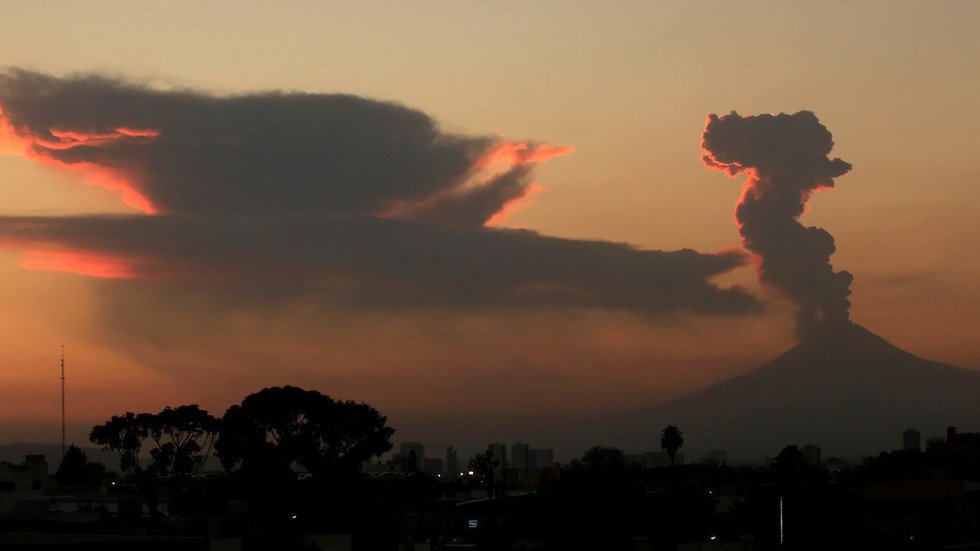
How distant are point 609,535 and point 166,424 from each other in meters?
57.3

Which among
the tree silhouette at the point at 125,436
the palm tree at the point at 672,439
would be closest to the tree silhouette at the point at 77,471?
the tree silhouette at the point at 125,436

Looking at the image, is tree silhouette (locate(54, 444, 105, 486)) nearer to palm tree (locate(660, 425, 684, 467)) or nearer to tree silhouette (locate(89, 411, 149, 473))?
tree silhouette (locate(89, 411, 149, 473))

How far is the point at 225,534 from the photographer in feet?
202

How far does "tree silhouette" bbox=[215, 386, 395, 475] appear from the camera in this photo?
12838cm

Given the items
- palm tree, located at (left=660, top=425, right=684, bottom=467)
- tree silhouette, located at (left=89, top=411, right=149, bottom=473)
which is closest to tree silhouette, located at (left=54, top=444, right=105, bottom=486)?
tree silhouette, located at (left=89, top=411, right=149, bottom=473)

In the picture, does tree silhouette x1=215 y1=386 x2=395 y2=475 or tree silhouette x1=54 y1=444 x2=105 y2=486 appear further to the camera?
tree silhouette x1=54 y1=444 x2=105 y2=486

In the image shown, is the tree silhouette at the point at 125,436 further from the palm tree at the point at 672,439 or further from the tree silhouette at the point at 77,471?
the palm tree at the point at 672,439

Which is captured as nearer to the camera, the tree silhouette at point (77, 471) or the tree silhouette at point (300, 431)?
the tree silhouette at point (300, 431)

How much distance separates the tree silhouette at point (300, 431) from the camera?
12838cm

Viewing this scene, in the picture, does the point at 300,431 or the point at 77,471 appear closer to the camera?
the point at 300,431

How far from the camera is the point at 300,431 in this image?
130625 mm

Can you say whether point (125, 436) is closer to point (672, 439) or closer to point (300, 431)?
point (300, 431)

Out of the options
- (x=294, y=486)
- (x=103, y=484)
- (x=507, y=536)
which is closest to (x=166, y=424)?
(x=103, y=484)

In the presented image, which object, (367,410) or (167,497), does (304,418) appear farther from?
(167,497)
